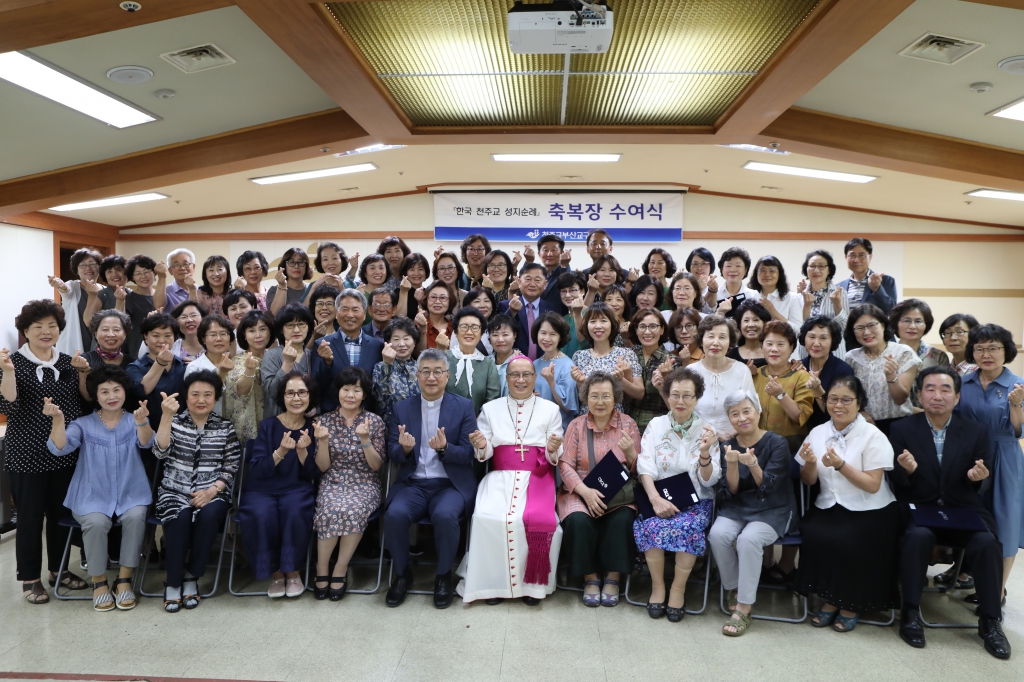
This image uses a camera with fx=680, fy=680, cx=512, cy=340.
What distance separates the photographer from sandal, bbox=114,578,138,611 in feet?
12.1

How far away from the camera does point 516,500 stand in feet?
12.8

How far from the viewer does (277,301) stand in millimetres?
5434

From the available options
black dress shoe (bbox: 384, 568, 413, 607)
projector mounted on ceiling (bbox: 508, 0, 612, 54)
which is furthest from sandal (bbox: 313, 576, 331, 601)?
projector mounted on ceiling (bbox: 508, 0, 612, 54)

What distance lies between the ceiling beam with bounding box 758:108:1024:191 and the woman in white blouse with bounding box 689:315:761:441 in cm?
278

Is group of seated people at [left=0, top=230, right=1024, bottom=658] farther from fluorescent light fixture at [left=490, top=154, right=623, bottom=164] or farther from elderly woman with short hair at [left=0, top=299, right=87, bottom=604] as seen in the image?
fluorescent light fixture at [left=490, top=154, right=623, bottom=164]

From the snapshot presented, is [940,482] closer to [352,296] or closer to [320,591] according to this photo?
[320,591]

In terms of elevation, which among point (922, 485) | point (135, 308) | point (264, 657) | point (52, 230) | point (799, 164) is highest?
point (799, 164)

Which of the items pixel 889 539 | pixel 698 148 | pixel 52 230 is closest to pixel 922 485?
pixel 889 539

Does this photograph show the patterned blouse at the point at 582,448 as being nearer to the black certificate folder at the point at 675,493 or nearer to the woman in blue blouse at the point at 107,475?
the black certificate folder at the point at 675,493

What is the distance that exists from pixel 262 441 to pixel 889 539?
3.47 meters

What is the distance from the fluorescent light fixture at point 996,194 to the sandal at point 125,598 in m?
9.78

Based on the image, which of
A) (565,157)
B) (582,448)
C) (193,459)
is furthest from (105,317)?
(565,157)

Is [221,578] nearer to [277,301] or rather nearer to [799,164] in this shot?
[277,301]

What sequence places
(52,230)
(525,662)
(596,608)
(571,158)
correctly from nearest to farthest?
(525,662) < (596,608) < (571,158) < (52,230)
